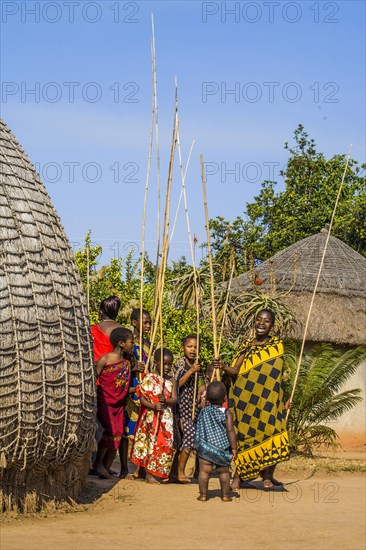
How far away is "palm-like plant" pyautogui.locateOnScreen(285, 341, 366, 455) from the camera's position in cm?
1223

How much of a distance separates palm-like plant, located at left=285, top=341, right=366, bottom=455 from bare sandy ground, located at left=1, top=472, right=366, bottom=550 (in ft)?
12.6

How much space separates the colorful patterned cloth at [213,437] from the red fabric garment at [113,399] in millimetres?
699

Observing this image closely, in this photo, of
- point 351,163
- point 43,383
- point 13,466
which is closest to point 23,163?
point 43,383

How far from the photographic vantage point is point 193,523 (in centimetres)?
654

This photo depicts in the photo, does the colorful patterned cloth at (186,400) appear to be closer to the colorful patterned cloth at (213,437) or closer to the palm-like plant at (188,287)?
the colorful patterned cloth at (213,437)

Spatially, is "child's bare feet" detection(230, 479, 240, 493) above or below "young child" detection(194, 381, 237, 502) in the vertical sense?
below

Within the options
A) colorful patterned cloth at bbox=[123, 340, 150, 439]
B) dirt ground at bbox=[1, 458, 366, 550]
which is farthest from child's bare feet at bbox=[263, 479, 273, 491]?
colorful patterned cloth at bbox=[123, 340, 150, 439]

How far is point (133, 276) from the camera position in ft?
48.9

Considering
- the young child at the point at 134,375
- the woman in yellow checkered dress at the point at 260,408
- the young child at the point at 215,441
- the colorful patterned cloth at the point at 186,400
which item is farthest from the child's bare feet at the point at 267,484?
the young child at the point at 134,375

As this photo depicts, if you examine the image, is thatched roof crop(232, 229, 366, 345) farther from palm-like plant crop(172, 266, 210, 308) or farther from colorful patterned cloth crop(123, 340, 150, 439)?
colorful patterned cloth crop(123, 340, 150, 439)

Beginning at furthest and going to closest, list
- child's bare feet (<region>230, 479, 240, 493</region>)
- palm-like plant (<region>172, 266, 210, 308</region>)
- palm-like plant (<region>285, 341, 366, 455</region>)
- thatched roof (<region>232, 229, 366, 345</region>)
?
thatched roof (<region>232, 229, 366, 345</region>), palm-like plant (<region>172, 266, 210, 308</region>), palm-like plant (<region>285, 341, 366, 455</region>), child's bare feet (<region>230, 479, 240, 493</region>)

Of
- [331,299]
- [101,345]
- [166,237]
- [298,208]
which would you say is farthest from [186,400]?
[298,208]

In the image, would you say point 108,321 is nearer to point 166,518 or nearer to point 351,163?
point 166,518

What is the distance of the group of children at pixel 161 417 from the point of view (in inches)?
299
